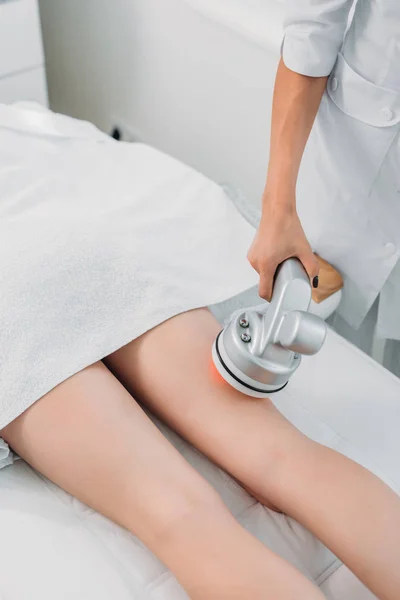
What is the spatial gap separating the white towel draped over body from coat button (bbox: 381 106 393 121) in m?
0.34

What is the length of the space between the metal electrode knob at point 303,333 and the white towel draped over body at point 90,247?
0.28 metres

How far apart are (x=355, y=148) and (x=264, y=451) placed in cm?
54

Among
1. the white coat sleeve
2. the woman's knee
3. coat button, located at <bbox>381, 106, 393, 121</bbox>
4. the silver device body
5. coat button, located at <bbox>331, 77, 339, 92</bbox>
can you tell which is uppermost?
the white coat sleeve

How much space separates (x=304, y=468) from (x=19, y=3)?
131 centimetres

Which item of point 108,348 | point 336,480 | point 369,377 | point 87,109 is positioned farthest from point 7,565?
point 87,109

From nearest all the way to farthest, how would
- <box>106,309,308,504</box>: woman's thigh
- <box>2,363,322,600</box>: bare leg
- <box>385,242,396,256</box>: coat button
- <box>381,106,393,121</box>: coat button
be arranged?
1. <box>2,363,322,600</box>: bare leg
2. <box>106,309,308,504</box>: woman's thigh
3. <box>381,106,393,121</box>: coat button
4. <box>385,242,396,256</box>: coat button

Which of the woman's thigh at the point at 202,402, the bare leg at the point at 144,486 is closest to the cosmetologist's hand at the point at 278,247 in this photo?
the woman's thigh at the point at 202,402

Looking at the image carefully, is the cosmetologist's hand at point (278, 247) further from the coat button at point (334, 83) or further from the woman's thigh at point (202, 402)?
the coat button at point (334, 83)

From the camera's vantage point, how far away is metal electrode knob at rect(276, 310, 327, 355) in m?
0.71

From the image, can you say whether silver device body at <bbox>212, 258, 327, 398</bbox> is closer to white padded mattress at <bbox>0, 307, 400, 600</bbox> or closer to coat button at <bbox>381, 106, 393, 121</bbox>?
white padded mattress at <bbox>0, 307, 400, 600</bbox>

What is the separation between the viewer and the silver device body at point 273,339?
2.37 feet

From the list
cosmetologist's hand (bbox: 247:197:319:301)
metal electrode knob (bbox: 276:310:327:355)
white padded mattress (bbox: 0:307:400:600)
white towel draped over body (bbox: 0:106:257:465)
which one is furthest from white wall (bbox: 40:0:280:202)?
metal electrode knob (bbox: 276:310:327:355)

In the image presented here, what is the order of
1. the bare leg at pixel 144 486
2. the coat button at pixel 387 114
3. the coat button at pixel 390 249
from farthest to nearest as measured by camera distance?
the coat button at pixel 390 249 → the coat button at pixel 387 114 → the bare leg at pixel 144 486

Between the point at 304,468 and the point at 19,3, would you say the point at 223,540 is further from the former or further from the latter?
the point at 19,3
